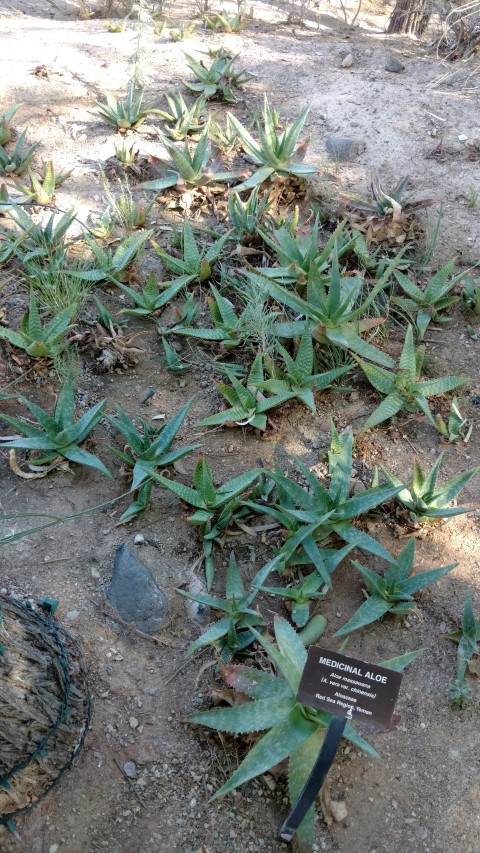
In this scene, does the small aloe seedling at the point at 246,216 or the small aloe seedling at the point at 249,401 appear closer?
the small aloe seedling at the point at 249,401

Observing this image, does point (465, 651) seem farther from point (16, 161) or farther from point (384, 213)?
point (16, 161)

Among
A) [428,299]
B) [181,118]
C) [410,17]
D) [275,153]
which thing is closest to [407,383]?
[428,299]

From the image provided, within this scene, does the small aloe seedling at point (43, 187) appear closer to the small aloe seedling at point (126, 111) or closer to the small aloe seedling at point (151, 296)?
the small aloe seedling at point (126, 111)

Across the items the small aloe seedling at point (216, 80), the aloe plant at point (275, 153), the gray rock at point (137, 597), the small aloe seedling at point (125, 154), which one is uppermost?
the small aloe seedling at point (216, 80)

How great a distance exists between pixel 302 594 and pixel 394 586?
327 mm

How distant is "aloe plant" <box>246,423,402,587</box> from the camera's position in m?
2.38

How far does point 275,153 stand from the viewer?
3.94 m

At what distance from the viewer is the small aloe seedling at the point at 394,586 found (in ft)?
7.53

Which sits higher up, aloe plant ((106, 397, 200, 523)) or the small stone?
aloe plant ((106, 397, 200, 523))

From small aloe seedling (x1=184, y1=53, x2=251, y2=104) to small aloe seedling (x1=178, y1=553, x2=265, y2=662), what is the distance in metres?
3.95

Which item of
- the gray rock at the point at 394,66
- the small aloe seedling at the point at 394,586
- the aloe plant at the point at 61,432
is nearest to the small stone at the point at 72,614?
the aloe plant at the point at 61,432

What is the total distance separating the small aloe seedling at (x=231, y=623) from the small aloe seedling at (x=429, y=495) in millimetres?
715

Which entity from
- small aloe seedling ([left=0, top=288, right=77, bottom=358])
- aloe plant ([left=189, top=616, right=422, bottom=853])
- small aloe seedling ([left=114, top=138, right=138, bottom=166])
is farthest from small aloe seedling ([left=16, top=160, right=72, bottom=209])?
aloe plant ([left=189, top=616, right=422, bottom=853])

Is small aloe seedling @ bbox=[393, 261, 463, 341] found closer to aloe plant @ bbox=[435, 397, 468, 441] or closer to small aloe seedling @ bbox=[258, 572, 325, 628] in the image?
aloe plant @ bbox=[435, 397, 468, 441]
